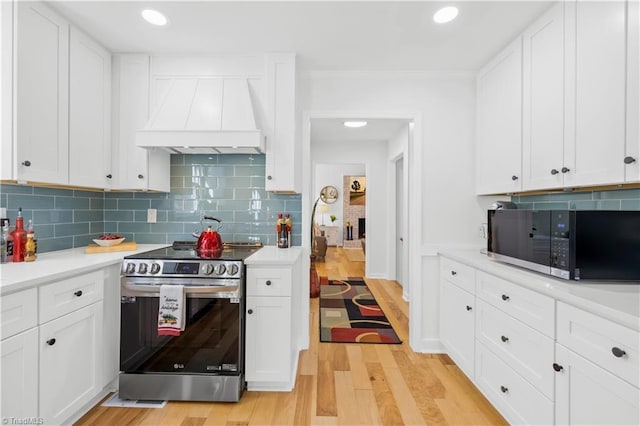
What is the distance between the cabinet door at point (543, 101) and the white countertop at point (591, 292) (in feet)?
1.99

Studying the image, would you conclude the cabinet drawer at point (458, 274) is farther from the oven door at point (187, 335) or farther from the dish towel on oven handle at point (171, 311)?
the dish towel on oven handle at point (171, 311)

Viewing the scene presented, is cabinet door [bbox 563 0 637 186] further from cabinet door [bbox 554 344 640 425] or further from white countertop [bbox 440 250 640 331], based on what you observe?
cabinet door [bbox 554 344 640 425]

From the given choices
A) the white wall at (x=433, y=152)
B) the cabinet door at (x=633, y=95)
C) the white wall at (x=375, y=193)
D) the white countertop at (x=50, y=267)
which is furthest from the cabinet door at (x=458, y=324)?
the white wall at (x=375, y=193)

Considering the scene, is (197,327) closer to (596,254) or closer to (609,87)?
(596,254)

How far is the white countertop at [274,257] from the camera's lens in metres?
2.00

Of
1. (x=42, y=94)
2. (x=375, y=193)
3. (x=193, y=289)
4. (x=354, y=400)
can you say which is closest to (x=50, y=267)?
(x=193, y=289)

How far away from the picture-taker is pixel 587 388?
48.3 inches

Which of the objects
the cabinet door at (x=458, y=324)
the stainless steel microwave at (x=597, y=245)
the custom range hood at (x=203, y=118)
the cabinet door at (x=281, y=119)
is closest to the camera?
the stainless steel microwave at (x=597, y=245)

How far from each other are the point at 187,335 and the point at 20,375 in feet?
2.51

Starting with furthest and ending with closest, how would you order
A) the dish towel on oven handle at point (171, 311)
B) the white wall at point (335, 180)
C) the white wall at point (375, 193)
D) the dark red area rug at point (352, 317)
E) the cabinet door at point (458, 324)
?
1. the white wall at point (335, 180)
2. the white wall at point (375, 193)
3. the dark red area rug at point (352, 317)
4. the cabinet door at point (458, 324)
5. the dish towel on oven handle at point (171, 311)

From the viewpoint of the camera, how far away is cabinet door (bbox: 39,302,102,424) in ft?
4.96

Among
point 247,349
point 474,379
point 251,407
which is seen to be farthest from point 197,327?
point 474,379

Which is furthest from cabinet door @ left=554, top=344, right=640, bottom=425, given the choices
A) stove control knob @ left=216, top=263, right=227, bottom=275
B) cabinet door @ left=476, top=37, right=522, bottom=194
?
stove control knob @ left=216, top=263, right=227, bottom=275

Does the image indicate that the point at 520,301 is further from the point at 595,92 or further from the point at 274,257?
the point at 274,257
